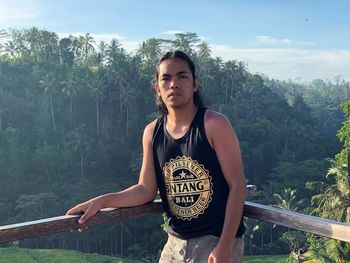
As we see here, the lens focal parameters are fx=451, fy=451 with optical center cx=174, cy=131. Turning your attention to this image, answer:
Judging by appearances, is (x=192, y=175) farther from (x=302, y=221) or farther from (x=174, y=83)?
(x=302, y=221)

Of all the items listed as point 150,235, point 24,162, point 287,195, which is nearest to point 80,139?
point 24,162

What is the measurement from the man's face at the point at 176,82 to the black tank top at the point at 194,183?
0.11 m

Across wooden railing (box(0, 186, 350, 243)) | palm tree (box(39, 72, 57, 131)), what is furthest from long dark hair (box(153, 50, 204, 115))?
palm tree (box(39, 72, 57, 131))

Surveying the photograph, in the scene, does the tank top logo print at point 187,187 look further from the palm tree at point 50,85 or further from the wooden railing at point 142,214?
the palm tree at point 50,85

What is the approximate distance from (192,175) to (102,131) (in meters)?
35.1

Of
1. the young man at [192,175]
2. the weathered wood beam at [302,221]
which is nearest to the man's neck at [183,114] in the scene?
the young man at [192,175]

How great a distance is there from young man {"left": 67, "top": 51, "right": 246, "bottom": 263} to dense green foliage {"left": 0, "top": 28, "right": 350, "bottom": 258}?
23.7 m

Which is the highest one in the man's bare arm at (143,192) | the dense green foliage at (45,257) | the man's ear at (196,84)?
the man's ear at (196,84)

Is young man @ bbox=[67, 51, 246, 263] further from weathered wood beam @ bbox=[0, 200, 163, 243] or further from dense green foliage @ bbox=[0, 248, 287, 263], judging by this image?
dense green foliage @ bbox=[0, 248, 287, 263]

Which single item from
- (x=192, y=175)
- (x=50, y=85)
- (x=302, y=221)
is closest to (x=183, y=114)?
(x=192, y=175)

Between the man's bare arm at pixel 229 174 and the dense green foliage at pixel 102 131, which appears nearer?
the man's bare arm at pixel 229 174

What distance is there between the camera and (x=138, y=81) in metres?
36.4

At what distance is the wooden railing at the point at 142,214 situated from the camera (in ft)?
6.16

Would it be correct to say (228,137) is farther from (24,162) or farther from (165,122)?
(24,162)
